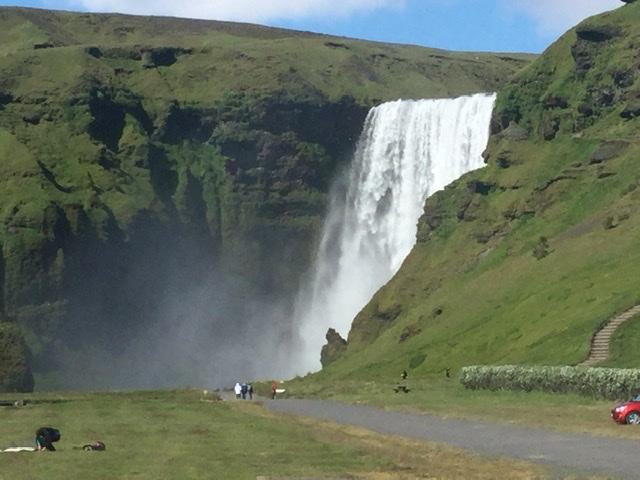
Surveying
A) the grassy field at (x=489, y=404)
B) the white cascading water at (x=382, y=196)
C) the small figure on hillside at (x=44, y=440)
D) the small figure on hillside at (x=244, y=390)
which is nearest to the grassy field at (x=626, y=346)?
the grassy field at (x=489, y=404)

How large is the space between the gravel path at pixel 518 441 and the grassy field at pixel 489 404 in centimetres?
133

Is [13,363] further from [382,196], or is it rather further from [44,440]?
[44,440]

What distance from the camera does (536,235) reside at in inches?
4747

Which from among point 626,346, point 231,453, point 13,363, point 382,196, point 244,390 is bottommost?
point 231,453

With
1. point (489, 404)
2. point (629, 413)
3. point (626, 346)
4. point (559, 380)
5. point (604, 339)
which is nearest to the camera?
point (629, 413)

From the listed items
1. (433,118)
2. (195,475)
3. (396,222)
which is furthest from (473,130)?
(195,475)

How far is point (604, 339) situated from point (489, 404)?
1446cm

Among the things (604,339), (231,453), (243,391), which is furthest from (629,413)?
(243,391)

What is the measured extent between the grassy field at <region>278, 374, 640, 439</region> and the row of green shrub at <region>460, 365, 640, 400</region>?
1.85 ft

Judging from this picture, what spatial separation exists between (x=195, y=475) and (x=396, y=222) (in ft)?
471

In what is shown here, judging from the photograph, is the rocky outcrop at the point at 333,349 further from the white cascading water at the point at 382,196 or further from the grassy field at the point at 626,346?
the grassy field at the point at 626,346

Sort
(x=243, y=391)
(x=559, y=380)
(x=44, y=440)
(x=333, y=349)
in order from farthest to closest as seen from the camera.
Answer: (x=333, y=349), (x=243, y=391), (x=559, y=380), (x=44, y=440)

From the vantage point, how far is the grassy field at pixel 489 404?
53.1 m

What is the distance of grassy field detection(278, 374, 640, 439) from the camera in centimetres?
5306
